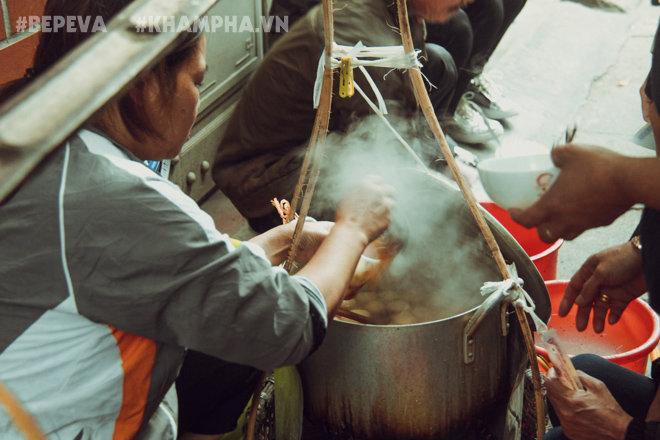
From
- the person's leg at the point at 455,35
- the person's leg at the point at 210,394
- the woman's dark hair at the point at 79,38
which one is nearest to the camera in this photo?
the woman's dark hair at the point at 79,38

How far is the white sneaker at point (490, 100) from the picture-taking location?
520 centimetres

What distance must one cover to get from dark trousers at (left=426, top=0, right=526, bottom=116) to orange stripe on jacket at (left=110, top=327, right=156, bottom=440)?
3461mm

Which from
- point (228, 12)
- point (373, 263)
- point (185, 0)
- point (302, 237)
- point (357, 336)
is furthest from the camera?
point (228, 12)

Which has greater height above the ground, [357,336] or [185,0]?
[185,0]

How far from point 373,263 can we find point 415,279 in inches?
12.7

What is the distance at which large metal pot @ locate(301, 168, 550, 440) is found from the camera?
1963 mm

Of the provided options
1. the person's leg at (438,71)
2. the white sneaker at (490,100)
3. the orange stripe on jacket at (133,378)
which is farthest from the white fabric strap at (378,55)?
the white sneaker at (490,100)

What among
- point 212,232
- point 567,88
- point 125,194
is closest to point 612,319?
point 212,232

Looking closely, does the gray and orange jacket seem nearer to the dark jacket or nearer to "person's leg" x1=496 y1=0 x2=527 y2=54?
the dark jacket

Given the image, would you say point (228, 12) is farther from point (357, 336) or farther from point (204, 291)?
point (204, 291)

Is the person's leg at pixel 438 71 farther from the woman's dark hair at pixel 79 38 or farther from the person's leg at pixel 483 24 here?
the woman's dark hair at pixel 79 38

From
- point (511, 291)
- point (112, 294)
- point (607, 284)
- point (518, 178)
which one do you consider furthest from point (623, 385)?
point (112, 294)

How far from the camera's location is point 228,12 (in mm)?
4184

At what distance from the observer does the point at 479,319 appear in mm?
1926
